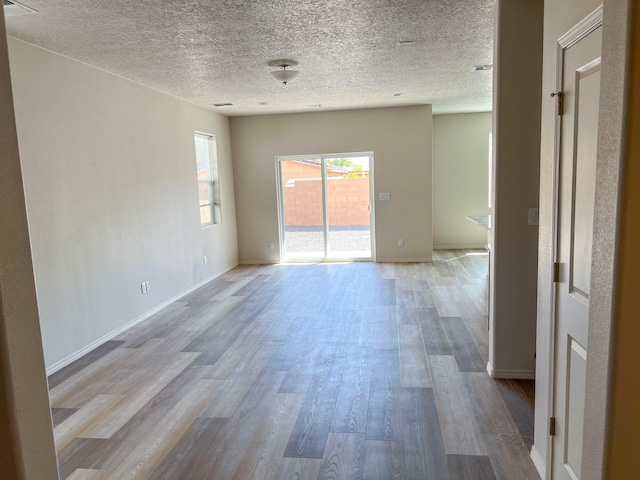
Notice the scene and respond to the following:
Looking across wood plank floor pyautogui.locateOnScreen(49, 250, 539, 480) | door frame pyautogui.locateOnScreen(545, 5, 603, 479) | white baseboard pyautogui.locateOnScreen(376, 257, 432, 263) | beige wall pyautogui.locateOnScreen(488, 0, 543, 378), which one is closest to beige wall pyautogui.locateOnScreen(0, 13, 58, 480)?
wood plank floor pyautogui.locateOnScreen(49, 250, 539, 480)

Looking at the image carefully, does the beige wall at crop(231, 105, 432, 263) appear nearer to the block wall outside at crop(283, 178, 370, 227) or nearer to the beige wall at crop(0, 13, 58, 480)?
the block wall outside at crop(283, 178, 370, 227)

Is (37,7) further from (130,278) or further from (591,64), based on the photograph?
(591,64)

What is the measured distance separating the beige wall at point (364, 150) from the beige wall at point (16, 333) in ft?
22.1

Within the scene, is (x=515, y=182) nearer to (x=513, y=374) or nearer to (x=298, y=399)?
(x=513, y=374)

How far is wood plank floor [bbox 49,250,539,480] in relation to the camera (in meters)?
2.31

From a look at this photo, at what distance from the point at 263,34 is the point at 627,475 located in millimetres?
3371

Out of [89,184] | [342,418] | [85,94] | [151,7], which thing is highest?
[151,7]

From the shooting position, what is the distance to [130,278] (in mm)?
4699

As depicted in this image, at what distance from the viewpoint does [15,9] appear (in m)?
2.73

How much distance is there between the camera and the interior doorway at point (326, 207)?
7715 millimetres

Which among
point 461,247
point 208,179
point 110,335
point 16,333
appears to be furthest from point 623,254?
point 461,247

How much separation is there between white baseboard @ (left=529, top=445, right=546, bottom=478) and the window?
17.7ft

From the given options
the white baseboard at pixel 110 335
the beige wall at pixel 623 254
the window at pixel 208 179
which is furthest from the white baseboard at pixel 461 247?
the beige wall at pixel 623 254

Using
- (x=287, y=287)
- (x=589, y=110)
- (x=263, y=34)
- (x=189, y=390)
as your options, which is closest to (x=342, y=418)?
(x=189, y=390)
